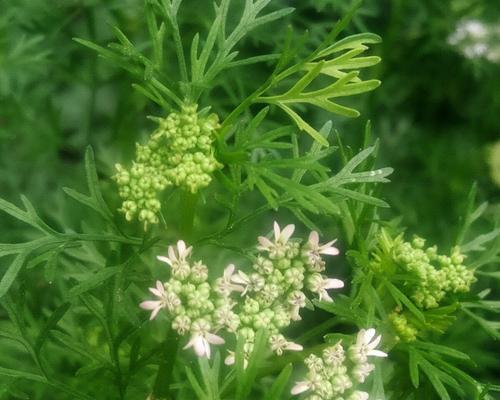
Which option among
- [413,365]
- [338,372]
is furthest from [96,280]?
[413,365]

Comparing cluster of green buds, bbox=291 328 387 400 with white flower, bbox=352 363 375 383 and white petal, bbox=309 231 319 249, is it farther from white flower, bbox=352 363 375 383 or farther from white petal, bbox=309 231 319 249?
white petal, bbox=309 231 319 249

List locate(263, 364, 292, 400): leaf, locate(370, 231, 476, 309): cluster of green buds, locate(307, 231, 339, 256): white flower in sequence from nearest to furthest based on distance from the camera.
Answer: locate(263, 364, 292, 400): leaf < locate(307, 231, 339, 256): white flower < locate(370, 231, 476, 309): cluster of green buds

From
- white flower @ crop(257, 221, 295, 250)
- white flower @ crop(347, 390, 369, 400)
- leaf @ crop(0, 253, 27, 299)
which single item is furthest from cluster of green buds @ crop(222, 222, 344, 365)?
leaf @ crop(0, 253, 27, 299)

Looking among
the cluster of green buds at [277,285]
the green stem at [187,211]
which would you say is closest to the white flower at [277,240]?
the cluster of green buds at [277,285]

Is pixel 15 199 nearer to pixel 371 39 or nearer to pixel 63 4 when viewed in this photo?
pixel 63 4

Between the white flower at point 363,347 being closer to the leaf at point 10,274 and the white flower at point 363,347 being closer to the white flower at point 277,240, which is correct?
the white flower at point 277,240

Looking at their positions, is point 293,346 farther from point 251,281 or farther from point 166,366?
point 166,366

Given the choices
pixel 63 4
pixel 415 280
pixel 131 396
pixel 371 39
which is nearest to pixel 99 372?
pixel 131 396
